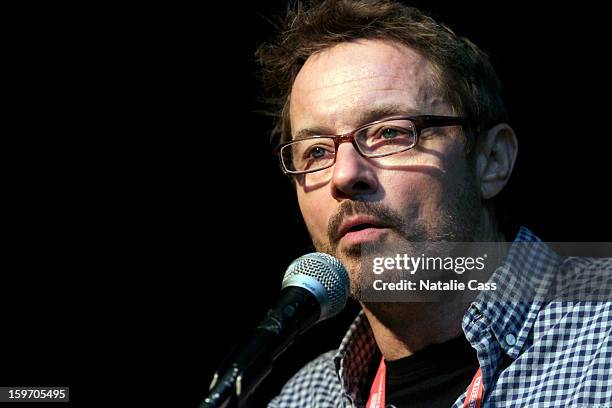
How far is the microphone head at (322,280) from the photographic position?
70.8 inches

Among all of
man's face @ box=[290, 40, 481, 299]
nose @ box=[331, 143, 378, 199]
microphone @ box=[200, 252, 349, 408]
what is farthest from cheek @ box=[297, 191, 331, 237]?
microphone @ box=[200, 252, 349, 408]

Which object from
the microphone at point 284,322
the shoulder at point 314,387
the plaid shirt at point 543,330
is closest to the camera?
the microphone at point 284,322

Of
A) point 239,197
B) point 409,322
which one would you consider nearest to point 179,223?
point 239,197

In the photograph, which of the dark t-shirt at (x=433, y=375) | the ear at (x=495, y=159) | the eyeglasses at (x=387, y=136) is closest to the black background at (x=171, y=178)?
the ear at (x=495, y=159)

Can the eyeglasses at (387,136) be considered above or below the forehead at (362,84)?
below

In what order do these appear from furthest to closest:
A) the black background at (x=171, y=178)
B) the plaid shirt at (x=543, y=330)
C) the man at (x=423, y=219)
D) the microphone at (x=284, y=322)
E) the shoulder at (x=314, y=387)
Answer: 1. the black background at (x=171, y=178)
2. the shoulder at (x=314, y=387)
3. the man at (x=423, y=219)
4. the plaid shirt at (x=543, y=330)
5. the microphone at (x=284, y=322)

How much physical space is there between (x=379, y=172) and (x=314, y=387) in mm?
1017

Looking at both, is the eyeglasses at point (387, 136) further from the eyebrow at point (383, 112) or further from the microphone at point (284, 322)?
the microphone at point (284, 322)

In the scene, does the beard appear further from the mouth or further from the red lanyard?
the red lanyard

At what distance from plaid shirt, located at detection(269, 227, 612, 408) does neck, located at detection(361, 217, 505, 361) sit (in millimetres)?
142

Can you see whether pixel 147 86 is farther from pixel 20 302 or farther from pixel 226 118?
pixel 20 302

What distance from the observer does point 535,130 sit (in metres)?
3.38

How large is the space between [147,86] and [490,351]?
1.96 m

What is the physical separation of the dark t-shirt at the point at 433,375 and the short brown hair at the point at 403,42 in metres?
0.80
